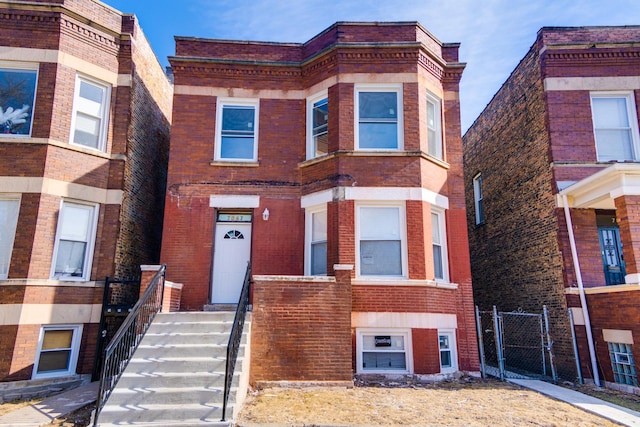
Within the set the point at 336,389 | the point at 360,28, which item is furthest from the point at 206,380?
the point at 360,28

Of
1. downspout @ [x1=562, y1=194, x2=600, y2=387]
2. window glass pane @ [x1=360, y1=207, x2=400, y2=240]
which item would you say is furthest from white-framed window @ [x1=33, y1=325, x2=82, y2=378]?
downspout @ [x1=562, y1=194, x2=600, y2=387]

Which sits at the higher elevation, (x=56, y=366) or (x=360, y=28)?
(x=360, y=28)

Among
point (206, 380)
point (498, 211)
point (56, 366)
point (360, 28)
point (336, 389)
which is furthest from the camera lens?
point (498, 211)

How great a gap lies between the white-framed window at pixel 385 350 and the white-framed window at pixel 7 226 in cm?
778

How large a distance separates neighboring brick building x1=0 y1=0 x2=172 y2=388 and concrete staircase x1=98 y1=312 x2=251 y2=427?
113 inches

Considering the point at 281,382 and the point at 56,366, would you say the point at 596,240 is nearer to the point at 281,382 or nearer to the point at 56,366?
the point at 281,382

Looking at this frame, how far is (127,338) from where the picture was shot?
746 cm

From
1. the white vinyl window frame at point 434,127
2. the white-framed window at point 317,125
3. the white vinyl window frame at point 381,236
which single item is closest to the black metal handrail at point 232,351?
the white vinyl window frame at point 381,236

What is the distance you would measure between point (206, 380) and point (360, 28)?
30.1 feet

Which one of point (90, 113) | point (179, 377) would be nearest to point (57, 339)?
point (179, 377)

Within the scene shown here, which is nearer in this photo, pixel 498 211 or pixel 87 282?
pixel 87 282

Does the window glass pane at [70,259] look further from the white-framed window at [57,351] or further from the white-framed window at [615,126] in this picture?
the white-framed window at [615,126]

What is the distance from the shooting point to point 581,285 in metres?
10.1

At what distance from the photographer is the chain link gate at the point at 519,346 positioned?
1022 centimetres
